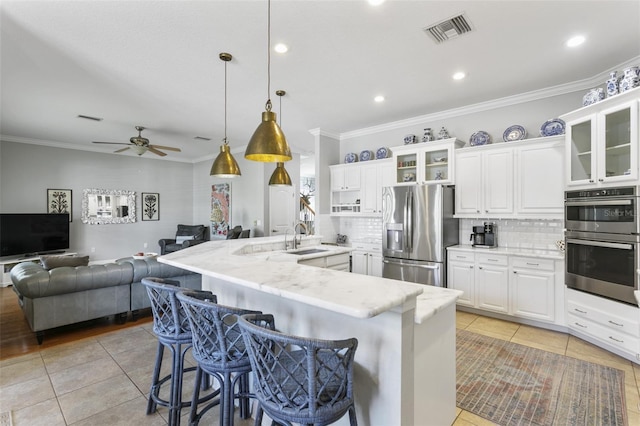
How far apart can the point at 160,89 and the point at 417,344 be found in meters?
4.00

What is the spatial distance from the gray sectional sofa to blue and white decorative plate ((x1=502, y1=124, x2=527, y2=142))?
468 centimetres

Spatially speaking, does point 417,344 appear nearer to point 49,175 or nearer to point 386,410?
point 386,410

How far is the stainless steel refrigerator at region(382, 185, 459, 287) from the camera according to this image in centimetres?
426

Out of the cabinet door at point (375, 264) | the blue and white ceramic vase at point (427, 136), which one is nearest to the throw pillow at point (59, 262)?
the cabinet door at point (375, 264)

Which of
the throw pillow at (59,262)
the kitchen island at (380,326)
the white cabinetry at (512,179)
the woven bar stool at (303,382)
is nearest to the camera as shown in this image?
the woven bar stool at (303,382)

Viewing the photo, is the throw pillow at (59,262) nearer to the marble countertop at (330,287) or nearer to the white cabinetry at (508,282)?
the marble countertop at (330,287)

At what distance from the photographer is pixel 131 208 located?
26.0 ft

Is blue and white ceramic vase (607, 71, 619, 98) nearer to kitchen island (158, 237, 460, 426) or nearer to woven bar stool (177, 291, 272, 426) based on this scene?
kitchen island (158, 237, 460, 426)

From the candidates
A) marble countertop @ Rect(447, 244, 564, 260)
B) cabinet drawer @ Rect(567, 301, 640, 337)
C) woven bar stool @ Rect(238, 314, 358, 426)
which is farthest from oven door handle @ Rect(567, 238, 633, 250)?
woven bar stool @ Rect(238, 314, 358, 426)

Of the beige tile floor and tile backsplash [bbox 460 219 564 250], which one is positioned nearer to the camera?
the beige tile floor

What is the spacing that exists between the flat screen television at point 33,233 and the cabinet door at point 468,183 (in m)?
7.61

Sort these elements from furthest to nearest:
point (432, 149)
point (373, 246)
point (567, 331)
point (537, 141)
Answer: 1. point (373, 246)
2. point (432, 149)
3. point (537, 141)
4. point (567, 331)

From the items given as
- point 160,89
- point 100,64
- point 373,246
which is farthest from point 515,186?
point 100,64

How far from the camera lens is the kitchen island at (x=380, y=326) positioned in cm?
140
